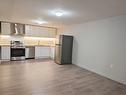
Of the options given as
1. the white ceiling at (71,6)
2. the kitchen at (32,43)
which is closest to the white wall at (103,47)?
the white ceiling at (71,6)

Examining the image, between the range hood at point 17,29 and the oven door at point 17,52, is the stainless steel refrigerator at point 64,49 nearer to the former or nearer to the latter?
the oven door at point 17,52

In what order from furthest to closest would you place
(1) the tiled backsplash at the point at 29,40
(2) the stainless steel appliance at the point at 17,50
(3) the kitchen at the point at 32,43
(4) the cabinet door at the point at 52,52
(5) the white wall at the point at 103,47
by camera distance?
(4) the cabinet door at the point at 52,52, (1) the tiled backsplash at the point at 29,40, (2) the stainless steel appliance at the point at 17,50, (3) the kitchen at the point at 32,43, (5) the white wall at the point at 103,47

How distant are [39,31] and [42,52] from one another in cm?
135

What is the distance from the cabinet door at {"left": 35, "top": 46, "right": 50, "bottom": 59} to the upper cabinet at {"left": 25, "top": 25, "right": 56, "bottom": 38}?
2.73 feet

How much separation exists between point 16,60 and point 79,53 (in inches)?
140

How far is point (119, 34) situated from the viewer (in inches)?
145

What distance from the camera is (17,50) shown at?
6559 millimetres

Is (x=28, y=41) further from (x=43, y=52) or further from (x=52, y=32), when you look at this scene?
(x=52, y=32)

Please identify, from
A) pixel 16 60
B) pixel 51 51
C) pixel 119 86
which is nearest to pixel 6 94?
pixel 119 86

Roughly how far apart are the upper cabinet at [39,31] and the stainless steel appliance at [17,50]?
791 mm

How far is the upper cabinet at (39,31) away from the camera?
22.8ft

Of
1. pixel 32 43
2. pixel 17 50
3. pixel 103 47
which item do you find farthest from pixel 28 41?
pixel 103 47

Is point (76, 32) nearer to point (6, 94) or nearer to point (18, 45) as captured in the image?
point (18, 45)

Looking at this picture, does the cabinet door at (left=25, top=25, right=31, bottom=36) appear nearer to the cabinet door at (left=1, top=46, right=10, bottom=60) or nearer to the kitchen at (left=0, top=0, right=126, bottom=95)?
the kitchen at (left=0, top=0, right=126, bottom=95)
